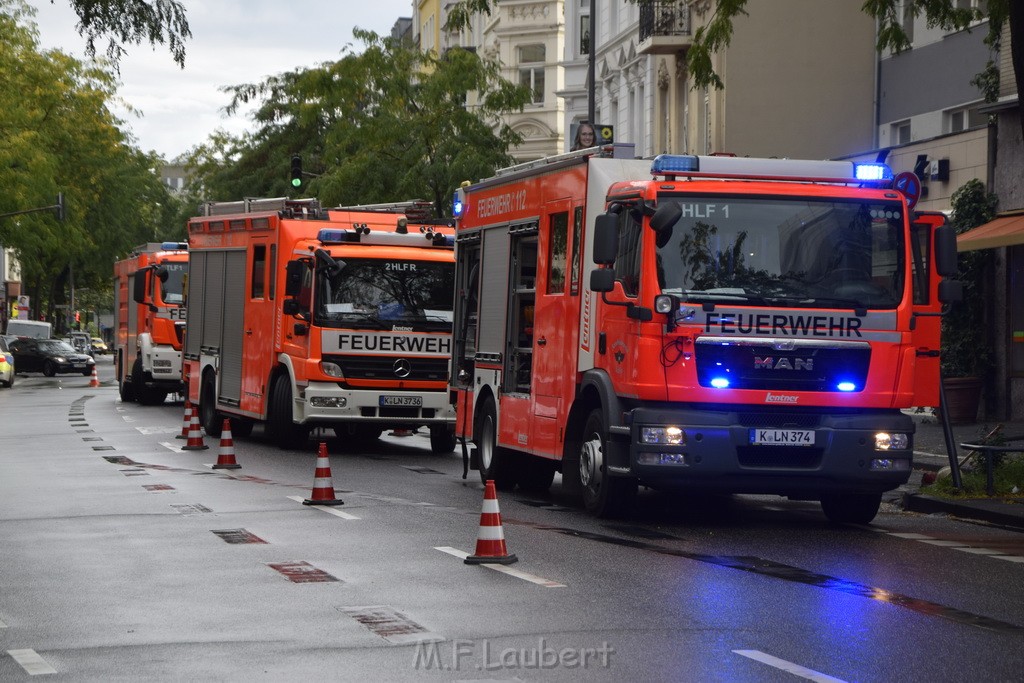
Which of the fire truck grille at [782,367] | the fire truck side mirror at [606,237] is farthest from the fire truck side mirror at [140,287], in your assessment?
the fire truck grille at [782,367]

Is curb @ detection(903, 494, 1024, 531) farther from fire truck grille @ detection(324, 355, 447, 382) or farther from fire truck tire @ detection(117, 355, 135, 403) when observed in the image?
fire truck tire @ detection(117, 355, 135, 403)

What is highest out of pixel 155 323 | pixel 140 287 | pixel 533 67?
pixel 533 67

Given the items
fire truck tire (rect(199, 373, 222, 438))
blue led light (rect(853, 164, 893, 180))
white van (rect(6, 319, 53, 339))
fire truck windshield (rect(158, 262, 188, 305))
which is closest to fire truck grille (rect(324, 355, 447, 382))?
fire truck tire (rect(199, 373, 222, 438))

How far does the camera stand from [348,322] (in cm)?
2173

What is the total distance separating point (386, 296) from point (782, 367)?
951cm

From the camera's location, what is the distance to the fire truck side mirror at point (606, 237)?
12891 millimetres

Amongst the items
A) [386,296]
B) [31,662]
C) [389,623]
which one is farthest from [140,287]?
[31,662]

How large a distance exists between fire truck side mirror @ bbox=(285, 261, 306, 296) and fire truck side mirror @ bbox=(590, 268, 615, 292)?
9.10 m

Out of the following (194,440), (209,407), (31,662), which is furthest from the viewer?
(209,407)

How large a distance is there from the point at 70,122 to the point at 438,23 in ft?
52.7

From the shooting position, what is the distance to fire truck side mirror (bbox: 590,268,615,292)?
1316 cm

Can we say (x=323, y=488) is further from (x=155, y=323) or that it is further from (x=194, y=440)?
(x=155, y=323)

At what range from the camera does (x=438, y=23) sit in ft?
252

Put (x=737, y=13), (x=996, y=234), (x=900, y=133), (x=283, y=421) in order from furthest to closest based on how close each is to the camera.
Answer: (x=900, y=133), (x=996, y=234), (x=283, y=421), (x=737, y=13)
